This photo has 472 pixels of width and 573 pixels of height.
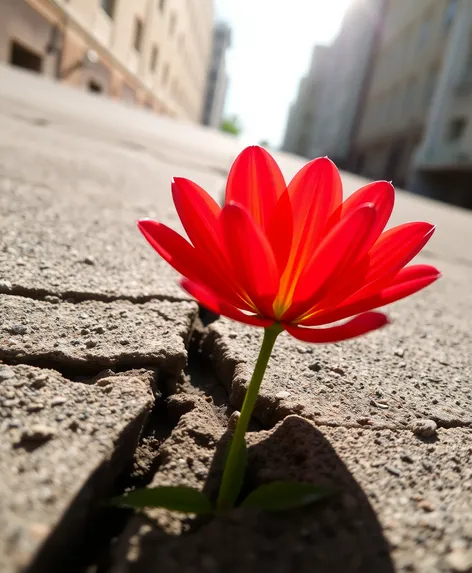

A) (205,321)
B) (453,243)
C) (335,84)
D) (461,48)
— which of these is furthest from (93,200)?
(335,84)

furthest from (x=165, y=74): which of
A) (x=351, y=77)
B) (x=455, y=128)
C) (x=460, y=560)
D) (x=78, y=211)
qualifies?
(x=460, y=560)

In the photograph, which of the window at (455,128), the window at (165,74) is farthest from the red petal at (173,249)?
the window at (165,74)

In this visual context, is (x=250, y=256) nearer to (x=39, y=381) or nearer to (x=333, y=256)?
(x=333, y=256)

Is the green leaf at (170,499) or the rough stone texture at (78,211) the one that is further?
the rough stone texture at (78,211)

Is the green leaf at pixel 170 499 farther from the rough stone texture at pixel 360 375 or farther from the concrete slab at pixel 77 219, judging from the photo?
the concrete slab at pixel 77 219

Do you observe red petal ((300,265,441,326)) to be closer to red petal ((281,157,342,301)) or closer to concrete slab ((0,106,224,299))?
red petal ((281,157,342,301))

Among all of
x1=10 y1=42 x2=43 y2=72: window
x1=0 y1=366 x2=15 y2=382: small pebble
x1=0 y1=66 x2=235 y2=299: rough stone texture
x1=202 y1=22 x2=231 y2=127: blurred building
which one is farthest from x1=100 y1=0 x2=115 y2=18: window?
x1=202 y1=22 x2=231 y2=127: blurred building
